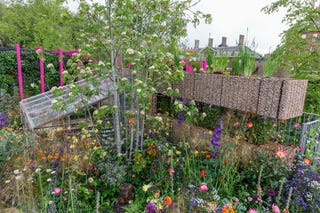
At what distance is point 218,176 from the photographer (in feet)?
7.86

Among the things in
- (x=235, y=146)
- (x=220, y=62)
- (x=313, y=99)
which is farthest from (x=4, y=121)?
(x=313, y=99)

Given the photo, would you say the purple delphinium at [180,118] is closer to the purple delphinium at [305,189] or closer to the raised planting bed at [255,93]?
the raised planting bed at [255,93]

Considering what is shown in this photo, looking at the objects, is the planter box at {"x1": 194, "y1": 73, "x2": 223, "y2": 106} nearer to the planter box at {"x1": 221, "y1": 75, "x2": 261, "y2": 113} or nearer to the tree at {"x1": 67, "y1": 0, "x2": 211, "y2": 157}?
the planter box at {"x1": 221, "y1": 75, "x2": 261, "y2": 113}

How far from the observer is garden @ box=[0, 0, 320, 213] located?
84.8 inches

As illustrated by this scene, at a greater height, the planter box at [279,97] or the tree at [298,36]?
the tree at [298,36]

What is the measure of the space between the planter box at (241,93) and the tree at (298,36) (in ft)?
8.97

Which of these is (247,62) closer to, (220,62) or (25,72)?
(220,62)

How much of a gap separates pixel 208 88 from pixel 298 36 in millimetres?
3095

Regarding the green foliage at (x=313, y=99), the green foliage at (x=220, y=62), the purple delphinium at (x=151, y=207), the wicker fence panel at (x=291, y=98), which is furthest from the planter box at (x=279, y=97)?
the green foliage at (x=313, y=99)

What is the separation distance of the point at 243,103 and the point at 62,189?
2.35 m

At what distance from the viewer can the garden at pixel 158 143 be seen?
2.15 m

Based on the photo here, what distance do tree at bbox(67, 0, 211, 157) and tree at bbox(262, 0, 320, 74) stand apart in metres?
3.08

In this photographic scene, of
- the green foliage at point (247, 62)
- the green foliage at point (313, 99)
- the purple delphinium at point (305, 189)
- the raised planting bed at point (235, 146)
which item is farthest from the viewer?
the green foliage at point (313, 99)

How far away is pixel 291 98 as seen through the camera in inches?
98.3
